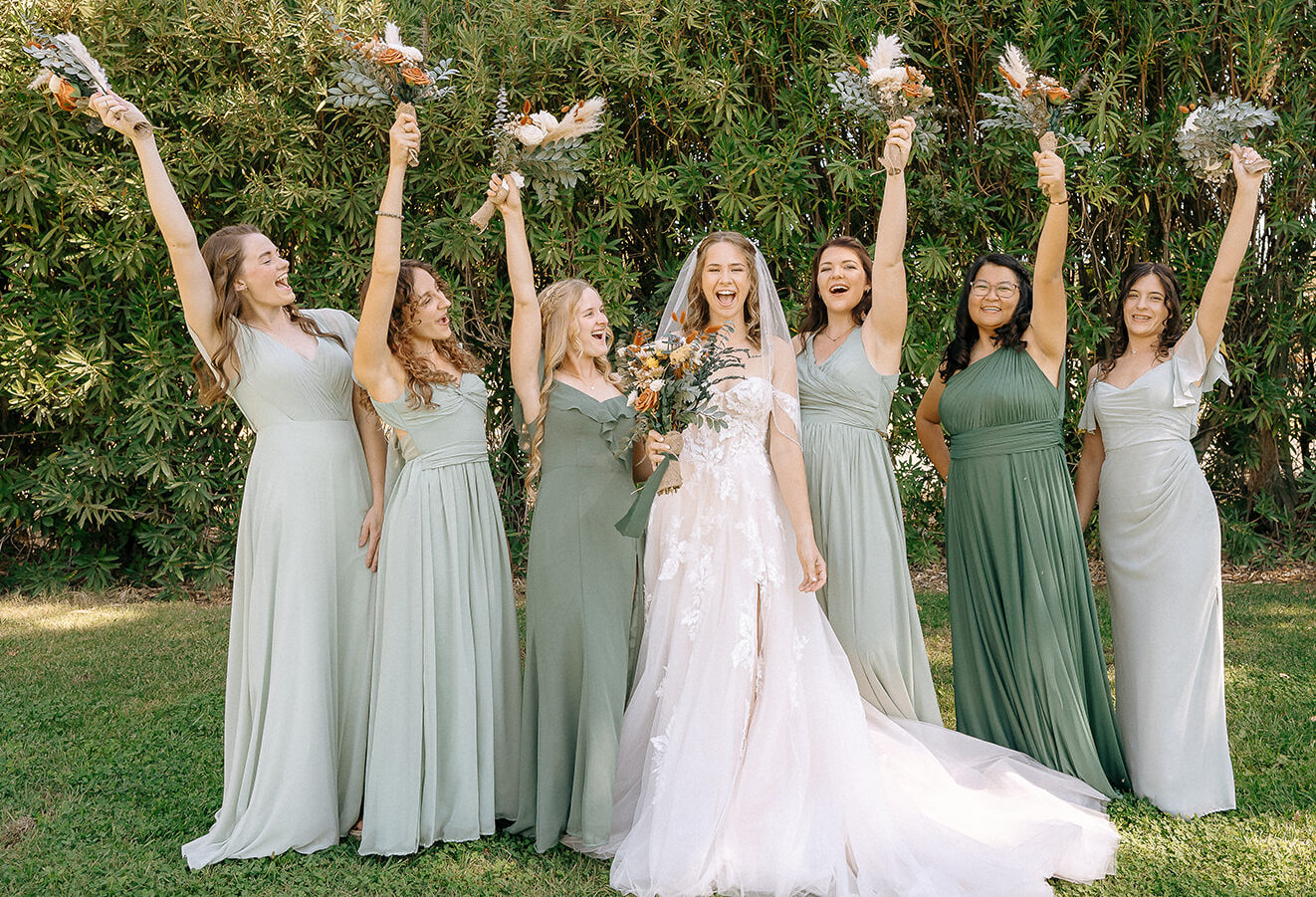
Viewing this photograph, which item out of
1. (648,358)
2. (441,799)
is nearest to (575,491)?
(648,358)

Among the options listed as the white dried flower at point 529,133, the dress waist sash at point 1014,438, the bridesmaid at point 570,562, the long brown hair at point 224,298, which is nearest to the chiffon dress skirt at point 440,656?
the bridesmaid at point 570,562

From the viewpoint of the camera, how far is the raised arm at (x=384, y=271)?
3.47 m

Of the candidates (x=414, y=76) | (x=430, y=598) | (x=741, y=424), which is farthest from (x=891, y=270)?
(x=430, y=598)

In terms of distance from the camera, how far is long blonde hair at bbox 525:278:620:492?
375 centimetres

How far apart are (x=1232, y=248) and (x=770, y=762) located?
101 inches

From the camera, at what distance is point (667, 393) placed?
139 inches

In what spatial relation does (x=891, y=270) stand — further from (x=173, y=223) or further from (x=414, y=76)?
(x=173, y=223)

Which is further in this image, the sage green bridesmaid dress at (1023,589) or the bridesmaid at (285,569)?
the sage green bridesmaid dress at (1023,589)

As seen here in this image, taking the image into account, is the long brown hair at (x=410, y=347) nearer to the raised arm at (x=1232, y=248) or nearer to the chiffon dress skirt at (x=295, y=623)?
the chiffon dress skirt at (x=295, y=623)

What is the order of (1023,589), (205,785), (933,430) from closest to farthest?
1. (1023,589)
2. (205,785)
3. (933,430)

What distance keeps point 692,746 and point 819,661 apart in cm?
55

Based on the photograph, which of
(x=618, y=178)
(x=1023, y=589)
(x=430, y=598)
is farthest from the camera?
(x=618, y=178)

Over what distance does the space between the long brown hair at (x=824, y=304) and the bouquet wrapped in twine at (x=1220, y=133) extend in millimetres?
1274

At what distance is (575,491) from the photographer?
3.69 metres
